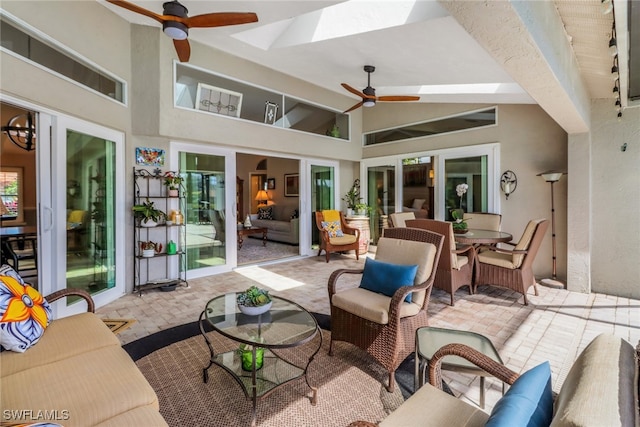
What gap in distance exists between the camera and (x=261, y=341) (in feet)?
5.95

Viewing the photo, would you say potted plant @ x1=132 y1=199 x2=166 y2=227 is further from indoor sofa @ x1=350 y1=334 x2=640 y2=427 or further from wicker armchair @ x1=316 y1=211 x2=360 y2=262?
indoor sofa @ x1=350 y1=334 x2=640 y2=427

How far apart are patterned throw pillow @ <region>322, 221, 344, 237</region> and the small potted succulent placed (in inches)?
159

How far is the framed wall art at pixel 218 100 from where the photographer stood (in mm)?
4652

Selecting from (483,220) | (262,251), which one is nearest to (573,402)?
(483,220)

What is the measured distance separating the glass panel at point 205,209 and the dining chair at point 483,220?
13.5ft

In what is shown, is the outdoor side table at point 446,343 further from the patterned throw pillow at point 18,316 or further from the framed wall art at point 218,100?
the framed wall art at point 218,100

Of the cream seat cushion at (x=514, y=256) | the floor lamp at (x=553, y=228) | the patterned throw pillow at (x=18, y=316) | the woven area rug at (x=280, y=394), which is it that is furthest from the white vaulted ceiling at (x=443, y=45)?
the patterned throw pillow at (x=18, y=316)

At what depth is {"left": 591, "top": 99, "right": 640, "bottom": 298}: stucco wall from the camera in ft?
12.8

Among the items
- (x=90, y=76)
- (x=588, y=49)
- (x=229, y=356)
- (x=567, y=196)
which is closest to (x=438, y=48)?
(x=588, y=49)

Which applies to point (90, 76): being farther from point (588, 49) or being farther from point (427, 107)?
point (427, 107)

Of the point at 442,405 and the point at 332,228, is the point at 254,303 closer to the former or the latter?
the point at 442,405

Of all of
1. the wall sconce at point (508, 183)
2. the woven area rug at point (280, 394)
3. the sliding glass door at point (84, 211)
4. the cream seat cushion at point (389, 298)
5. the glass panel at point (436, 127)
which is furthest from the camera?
the glass panel at point (436, 127)

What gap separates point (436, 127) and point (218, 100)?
4048 millimetres

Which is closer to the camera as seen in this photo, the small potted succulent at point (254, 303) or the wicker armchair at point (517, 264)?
the small potted succulent at point (254, 303)
